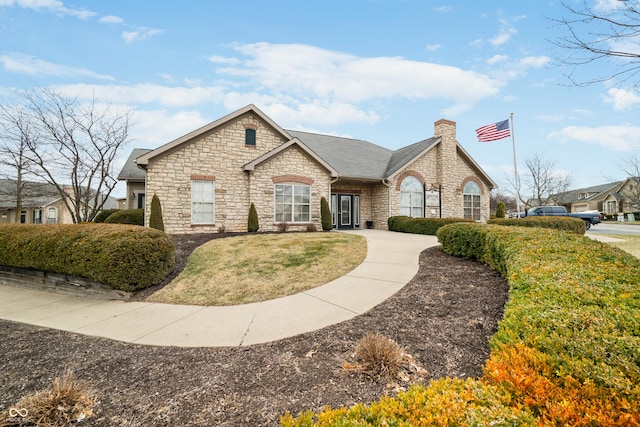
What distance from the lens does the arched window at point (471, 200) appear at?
19625 mm

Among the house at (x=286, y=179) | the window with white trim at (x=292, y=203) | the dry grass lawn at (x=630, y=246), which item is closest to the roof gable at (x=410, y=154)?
the house at (x=286, y=179)

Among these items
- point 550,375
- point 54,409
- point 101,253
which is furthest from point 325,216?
point 550,375

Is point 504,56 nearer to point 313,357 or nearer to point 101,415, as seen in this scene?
point 313,357

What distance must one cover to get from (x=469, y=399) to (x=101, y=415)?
3.04 meters

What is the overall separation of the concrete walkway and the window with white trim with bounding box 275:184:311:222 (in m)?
A: 8.45

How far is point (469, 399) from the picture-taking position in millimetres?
1670

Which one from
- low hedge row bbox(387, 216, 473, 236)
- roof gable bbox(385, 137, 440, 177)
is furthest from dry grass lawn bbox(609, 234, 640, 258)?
roof gable bbox(385, 137, 440, 177)

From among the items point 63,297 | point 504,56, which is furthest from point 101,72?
point 504,56

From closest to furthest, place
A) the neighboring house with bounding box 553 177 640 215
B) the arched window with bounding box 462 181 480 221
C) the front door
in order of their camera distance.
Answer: the front door < the arched window with bounding box 462 181 480 221 < the neighboring house with bounding box 553 177 640 215

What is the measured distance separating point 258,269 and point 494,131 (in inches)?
703

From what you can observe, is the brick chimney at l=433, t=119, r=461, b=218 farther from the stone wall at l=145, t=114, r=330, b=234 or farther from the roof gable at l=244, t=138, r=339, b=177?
the stone wall at l=145, t=114, r=330, b=234

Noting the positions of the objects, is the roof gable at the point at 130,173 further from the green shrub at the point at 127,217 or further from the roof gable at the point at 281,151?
the roof gable at the point at 281,151

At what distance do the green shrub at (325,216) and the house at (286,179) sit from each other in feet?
1.18

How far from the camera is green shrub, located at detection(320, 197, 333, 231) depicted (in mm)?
14961
